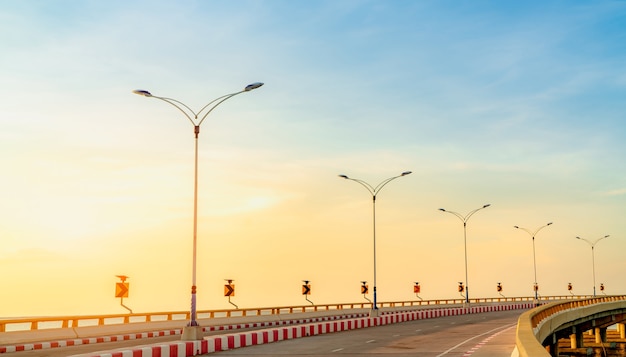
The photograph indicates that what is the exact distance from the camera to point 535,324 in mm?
39375

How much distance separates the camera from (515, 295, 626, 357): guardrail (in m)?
14.5

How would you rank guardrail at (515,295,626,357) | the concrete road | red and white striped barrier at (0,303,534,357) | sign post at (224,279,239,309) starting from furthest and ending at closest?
sign post at (224,279,239,309)
the concrete road
red and white striped barrier at (0,303,534,357)
guardrail at (515,295,626,357)

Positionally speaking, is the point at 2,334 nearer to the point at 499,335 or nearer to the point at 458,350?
the point at 458,350

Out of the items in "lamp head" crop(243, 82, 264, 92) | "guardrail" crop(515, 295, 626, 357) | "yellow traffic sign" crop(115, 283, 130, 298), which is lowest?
"guardrail" crop(515, 295, 626, 357)

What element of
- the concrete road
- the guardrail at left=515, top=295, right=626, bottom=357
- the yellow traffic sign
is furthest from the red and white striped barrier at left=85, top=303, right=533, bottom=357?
Result: the guardrail at left=515, top=295, right=626, bottom=357

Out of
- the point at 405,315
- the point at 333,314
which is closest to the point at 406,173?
the point at 405,315

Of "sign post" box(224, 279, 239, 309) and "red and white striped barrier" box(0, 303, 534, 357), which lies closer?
"red and white striped barrier" box(0, 303, 534, 357)

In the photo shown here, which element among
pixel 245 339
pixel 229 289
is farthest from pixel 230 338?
pixel 229 289

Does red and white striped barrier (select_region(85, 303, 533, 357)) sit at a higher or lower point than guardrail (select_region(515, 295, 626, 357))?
lower

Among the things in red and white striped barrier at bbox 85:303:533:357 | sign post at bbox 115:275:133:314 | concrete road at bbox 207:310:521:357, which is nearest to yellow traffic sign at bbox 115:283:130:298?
sign post at bbox 115:275:133:314

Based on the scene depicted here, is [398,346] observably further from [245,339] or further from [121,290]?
[121,290]

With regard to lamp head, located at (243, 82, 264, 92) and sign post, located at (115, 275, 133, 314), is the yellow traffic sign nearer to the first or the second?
sign post, located at (115, 275, 133, 314)

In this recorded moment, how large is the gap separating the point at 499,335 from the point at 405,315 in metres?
20.8

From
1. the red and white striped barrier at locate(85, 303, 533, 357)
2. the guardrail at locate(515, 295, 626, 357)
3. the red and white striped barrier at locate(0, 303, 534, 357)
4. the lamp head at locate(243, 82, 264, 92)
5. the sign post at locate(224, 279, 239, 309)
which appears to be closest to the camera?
the guardrail at locate(515, 295, 626, 357)
